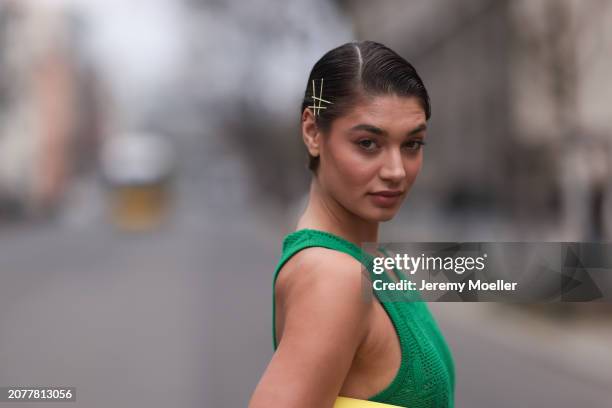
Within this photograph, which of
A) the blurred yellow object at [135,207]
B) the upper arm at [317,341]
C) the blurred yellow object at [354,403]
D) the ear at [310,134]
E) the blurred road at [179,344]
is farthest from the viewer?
the blurred yellow object at [135,207]

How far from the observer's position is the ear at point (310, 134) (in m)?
1.76

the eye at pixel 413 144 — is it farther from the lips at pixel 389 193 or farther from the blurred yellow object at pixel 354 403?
the blurred yellow object at pixel 354 403

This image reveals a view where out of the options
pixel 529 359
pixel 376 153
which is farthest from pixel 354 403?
pixel 529 359

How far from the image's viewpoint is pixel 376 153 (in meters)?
1.67

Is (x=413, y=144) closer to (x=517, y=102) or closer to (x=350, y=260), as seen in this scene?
(x=350, y=260)

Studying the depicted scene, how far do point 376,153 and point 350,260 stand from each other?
0.74ft

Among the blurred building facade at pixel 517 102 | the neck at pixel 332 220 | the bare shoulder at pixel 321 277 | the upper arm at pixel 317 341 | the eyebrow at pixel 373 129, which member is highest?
the blurred building facade at pixel 517 102

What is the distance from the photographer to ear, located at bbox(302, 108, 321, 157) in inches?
69.4

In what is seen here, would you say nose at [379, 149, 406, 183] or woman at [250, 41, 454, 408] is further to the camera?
nose at [379, 149, 406, 183]

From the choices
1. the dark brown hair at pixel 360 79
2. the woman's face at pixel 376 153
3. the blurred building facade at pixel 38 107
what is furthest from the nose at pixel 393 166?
the blurred building facade at pixel 38 107

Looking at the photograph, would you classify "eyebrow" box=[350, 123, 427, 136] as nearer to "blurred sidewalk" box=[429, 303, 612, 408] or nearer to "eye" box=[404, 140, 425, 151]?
"eye" box=[404, 140, 425, 151]

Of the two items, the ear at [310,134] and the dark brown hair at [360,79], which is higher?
→ the dark brown hair at [360,79]

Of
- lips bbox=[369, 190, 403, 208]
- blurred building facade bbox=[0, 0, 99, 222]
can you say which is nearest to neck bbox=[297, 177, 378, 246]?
lips bbox=[369, 190, 403, 208]

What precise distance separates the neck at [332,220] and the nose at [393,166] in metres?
0.17
